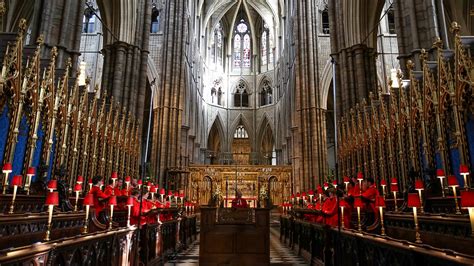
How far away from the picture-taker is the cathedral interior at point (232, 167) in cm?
449

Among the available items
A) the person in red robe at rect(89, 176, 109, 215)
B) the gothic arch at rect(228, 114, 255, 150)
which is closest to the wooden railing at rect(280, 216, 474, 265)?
the person in red robe at rect(89, 176, 109, 215)

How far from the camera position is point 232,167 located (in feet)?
73.0

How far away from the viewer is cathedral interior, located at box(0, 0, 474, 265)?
14.7ft

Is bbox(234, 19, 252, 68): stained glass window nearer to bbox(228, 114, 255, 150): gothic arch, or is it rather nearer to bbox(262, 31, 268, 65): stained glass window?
bbox(262, 31, 268, 65): stained glass window

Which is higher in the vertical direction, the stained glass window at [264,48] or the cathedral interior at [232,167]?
the stained glass window at [264,48]

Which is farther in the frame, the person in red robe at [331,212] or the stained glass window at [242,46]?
the stained glass window at [242,46]

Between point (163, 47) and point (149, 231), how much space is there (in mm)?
18415

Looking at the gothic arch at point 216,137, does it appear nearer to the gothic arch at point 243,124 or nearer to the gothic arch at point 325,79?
the gothic arch at point 243,124

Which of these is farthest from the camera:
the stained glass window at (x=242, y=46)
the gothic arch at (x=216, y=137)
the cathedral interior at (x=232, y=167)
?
the stained glass window at (x=242, y=46)

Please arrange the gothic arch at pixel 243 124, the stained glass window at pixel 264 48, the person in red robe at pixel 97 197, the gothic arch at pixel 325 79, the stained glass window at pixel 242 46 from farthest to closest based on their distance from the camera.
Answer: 1. the stained glass window at pixel 242 46
2. the stained glass window at pixel 264 48
3. the gothic arch at pixel 243 124
4. the gothic arch at pixel 325 79
5. the person in red robe at pixel 97 197

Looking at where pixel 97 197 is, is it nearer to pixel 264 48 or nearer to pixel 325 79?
pixel 325 79

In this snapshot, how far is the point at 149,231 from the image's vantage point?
563cm

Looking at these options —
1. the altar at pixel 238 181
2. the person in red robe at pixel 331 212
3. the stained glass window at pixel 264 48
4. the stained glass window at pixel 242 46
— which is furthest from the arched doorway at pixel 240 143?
the person in red robe at pixel 331 212

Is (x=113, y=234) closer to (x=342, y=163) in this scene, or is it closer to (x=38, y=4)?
(x=38, y=4)
